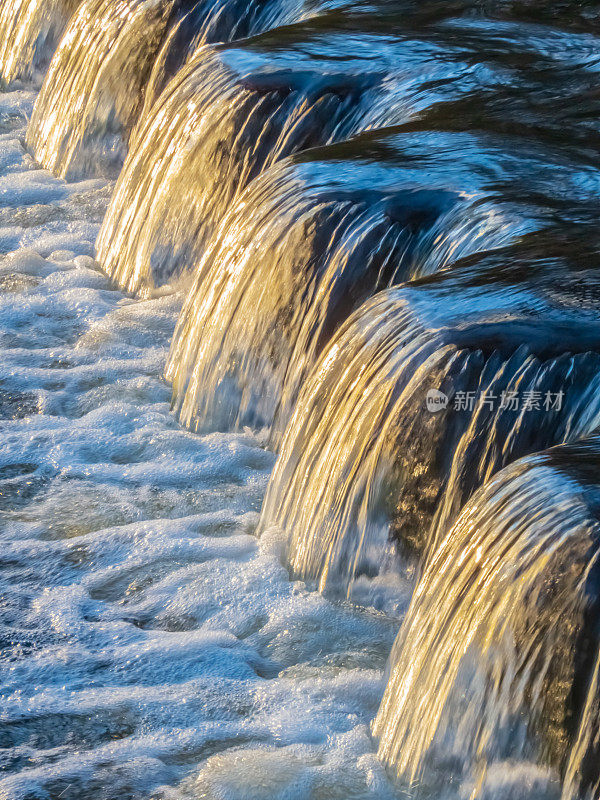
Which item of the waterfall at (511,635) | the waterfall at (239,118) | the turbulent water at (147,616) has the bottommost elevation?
the turbulent water at (147,616)

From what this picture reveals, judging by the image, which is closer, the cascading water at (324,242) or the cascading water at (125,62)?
the cascading water at (324,242)

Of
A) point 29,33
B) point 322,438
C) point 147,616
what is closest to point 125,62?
point 29,33

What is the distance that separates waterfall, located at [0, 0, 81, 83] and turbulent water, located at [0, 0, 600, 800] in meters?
2.87

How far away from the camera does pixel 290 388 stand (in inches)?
189

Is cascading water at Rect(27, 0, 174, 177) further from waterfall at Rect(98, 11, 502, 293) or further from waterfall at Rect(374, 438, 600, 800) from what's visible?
waterfall at Rect(374, 438, 600, 800)

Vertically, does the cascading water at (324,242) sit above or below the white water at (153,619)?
above

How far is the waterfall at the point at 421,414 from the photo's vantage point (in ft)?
11.6

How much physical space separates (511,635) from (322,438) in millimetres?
1403

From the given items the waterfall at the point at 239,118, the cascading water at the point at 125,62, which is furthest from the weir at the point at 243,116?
the cascading water at the point at 125,62

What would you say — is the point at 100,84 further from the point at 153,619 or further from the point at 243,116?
the point at 153,619

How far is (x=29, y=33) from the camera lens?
30.3ft

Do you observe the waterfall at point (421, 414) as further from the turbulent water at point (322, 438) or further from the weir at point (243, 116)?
the weir at point (243, 116)

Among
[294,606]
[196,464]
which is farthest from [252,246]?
[294,606]

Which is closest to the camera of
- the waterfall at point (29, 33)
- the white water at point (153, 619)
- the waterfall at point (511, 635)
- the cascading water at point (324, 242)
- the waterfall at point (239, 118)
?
the waterfall at point (511, 635)
